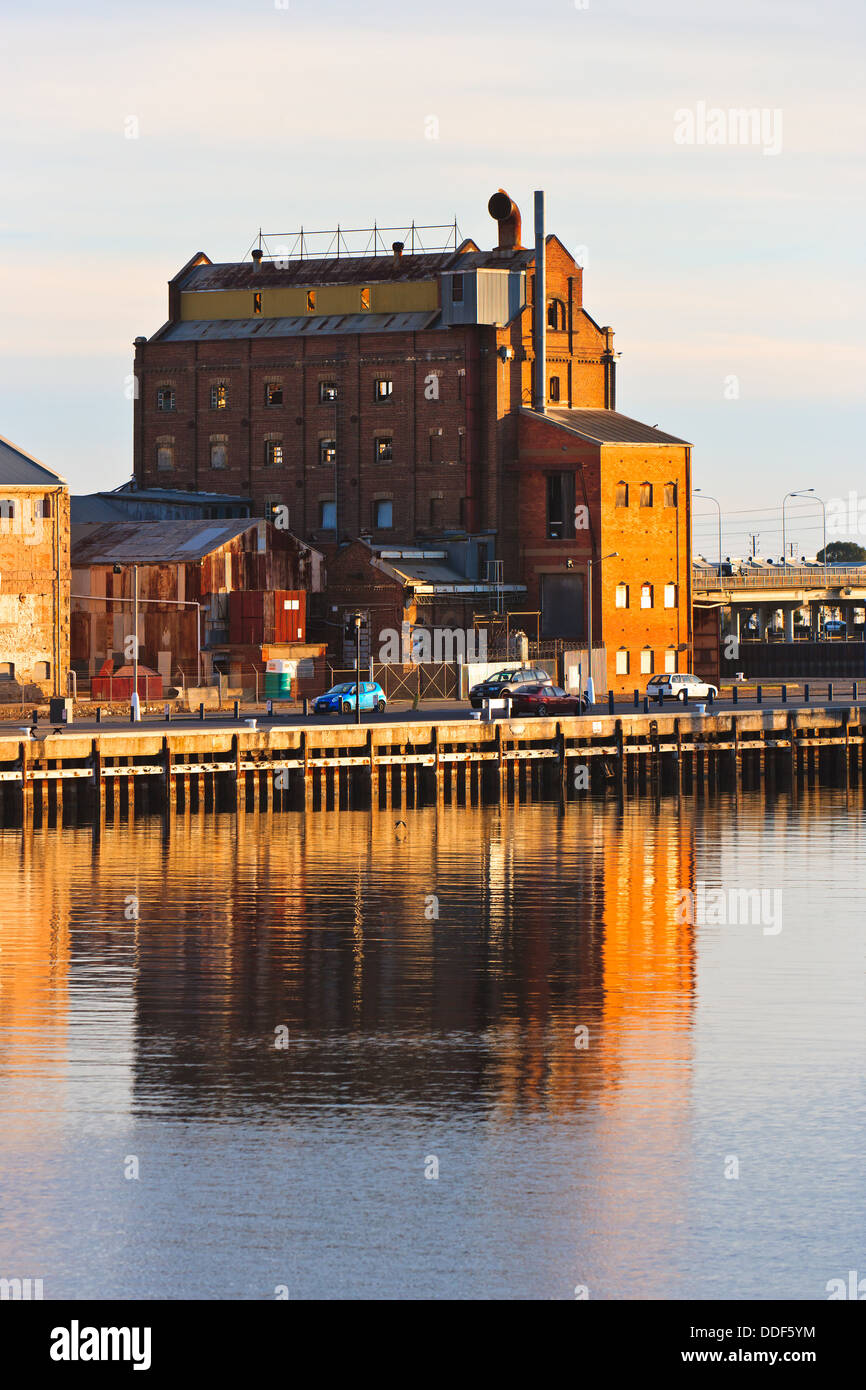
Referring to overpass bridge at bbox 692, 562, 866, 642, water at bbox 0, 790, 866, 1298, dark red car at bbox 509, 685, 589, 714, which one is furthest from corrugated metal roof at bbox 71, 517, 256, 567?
water at bbox 0, 790, 866, 1298

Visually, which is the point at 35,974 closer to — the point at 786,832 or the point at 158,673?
the point at 786,832

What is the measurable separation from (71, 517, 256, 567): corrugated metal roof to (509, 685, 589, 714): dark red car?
22.2m

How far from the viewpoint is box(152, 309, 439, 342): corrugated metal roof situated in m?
114

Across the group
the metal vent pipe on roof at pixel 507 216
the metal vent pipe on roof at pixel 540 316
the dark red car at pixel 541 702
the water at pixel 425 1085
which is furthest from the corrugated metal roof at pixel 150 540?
the water at pixel 425 1085

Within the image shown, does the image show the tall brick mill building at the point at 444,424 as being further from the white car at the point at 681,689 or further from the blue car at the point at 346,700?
the blue car at the point at 346,700

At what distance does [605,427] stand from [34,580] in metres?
37.5

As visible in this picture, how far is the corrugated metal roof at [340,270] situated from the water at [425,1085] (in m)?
71.0

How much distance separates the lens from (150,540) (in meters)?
Result: 102

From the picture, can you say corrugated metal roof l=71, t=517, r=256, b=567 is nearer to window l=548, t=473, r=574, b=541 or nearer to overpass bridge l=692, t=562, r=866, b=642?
window l=548, t=473, r=574, b=541

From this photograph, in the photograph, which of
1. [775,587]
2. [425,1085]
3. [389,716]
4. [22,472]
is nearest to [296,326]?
[22,472]

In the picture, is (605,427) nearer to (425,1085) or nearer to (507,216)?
(507,216)

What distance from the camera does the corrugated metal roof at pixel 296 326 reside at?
114312 millimetres

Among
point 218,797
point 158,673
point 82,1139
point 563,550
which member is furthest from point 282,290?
point 82,1139
